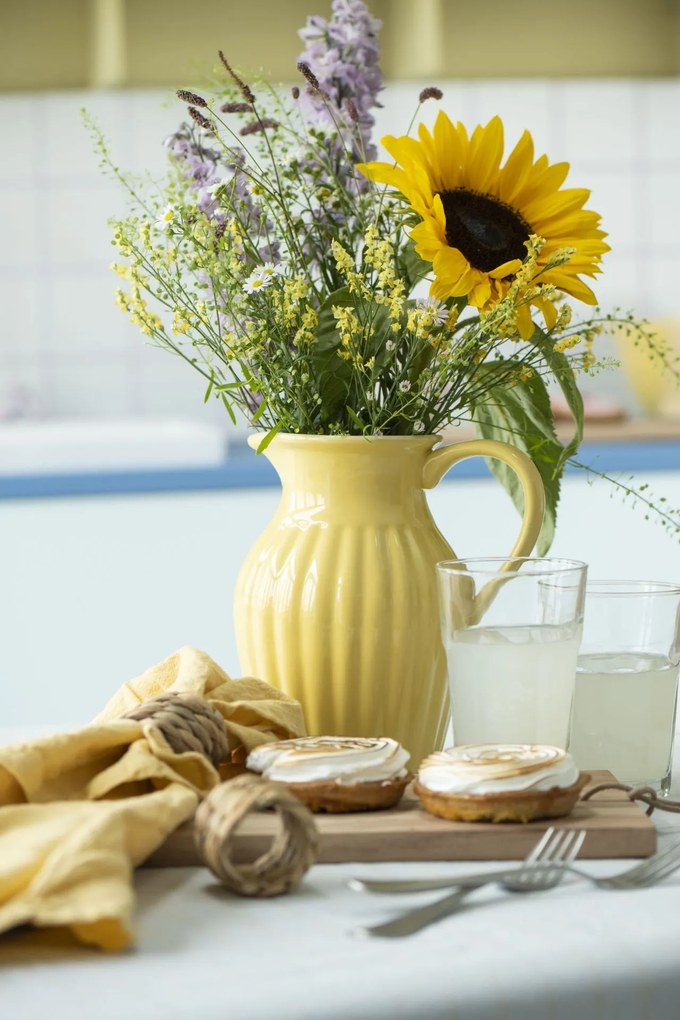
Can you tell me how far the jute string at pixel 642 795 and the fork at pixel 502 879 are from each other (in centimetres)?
6

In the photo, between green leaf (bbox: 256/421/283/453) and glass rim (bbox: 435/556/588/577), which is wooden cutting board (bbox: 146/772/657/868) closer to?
glass rim (bbox: 435/556/588/577)

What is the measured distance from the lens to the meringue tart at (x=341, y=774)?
22.4 inches

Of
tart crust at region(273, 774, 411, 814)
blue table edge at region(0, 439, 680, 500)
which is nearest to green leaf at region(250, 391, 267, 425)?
tart crust at region(273, 774, 411, 814)

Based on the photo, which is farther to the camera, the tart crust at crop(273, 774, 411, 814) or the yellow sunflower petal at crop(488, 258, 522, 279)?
the yellow sunflower petal at crop(488, 258, 522, 279)

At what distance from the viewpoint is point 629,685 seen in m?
0.69

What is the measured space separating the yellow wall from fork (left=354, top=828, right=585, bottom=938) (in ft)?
6.66

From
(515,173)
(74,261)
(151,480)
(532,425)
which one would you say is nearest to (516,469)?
(532,425)

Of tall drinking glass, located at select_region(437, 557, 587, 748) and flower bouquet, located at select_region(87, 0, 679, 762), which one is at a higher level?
flower bouquet, located at select_region(87, 0, 679, 762)

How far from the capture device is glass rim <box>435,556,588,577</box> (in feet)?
2.10

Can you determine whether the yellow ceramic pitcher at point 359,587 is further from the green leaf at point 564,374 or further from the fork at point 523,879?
the fork at point 523,879

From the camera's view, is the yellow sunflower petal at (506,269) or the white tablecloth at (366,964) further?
the yellow sunflower petal at (506,269)

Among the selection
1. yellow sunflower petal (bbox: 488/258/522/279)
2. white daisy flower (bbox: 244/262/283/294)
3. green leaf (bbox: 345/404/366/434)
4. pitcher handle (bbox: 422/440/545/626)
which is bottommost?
pitcher handle (bbox: 422/440/545/626)

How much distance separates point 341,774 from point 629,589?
0.23m

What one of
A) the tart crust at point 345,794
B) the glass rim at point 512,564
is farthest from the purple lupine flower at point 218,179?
the tart crust at point 345,794
